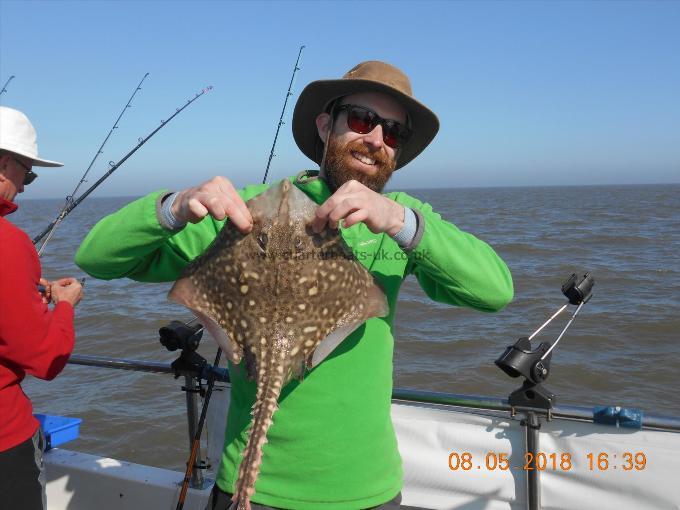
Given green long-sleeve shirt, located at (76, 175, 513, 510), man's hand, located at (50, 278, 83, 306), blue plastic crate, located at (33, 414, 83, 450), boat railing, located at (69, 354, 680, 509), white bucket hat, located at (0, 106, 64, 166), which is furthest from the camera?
blue plastic crate, located at (33, 414, 83, 450)

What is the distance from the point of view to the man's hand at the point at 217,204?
2145 mm

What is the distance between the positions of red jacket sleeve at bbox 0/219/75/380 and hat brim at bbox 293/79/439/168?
1.67 metres

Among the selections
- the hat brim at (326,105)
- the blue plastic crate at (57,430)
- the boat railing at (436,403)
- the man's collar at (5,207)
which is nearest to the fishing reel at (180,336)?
the boat railing at (436,403)

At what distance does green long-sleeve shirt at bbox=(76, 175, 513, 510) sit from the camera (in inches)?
93.5

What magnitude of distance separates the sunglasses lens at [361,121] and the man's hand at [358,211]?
0.69 m

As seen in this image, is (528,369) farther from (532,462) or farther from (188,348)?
(188,348)

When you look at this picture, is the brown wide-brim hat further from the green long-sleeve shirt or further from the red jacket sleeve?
the red jacket sleeve

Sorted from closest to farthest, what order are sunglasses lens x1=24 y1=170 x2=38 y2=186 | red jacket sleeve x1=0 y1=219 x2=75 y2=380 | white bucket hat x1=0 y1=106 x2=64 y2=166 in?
red jacket sleeve x1=0 y1=219 x2=75 y2=380, white bucket hat x1=0 y1=106 x2=64 y2=166, sunglasses lens x1=24 y1=170 x2=38 y2=186

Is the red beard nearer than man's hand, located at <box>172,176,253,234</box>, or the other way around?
man's hand, located at <box>172,176,253,234</box>

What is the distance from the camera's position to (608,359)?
1127 cm

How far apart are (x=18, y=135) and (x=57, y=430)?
2451 millimetres

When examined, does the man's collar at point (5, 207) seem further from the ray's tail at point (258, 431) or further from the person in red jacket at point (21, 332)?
the ray's tail at point (258, 431)

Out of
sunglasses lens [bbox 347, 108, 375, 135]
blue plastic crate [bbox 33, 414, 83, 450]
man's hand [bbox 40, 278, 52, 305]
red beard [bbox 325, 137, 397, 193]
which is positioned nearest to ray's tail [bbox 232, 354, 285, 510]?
red beard [bbox 325, 137, 397, 193]
